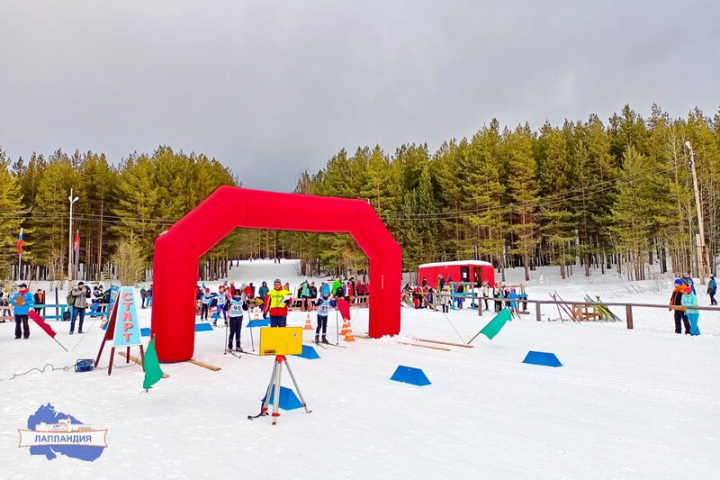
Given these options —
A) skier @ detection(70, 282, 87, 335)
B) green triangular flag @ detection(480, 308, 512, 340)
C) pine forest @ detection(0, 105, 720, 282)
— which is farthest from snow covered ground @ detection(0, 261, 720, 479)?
pine forest @ detection(0, 105, 720, 282)

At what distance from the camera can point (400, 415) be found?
215 inches

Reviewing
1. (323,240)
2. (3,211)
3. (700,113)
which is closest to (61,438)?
(323,240)

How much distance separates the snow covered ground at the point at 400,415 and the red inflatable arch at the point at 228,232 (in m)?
1.23

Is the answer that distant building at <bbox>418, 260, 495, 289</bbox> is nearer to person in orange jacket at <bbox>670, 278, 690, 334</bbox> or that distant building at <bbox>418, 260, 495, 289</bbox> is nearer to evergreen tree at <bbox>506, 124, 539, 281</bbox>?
evergreen tree at <bbox>506, 124, 539, 281</bbox>

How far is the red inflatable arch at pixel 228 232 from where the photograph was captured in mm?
9352

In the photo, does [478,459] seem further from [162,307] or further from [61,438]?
[162,307]

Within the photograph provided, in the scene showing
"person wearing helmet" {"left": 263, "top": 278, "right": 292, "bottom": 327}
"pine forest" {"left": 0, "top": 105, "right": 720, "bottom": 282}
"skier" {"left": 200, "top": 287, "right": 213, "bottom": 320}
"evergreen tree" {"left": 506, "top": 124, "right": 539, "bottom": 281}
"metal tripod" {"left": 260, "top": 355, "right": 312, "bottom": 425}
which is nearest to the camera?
"metal tripod" {"left": 260, "top": 355, "right": 312, "bottom": 425}

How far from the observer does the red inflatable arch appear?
935 cm

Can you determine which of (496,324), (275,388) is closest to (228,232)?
(275,388)

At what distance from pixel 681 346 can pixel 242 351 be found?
36.5 ft

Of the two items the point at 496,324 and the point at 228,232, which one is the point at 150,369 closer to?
the point at 228,232

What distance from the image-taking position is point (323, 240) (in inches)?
1655

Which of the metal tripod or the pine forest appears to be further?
the pine forest

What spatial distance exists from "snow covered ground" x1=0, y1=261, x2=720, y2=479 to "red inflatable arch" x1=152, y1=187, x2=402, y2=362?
1.23m
